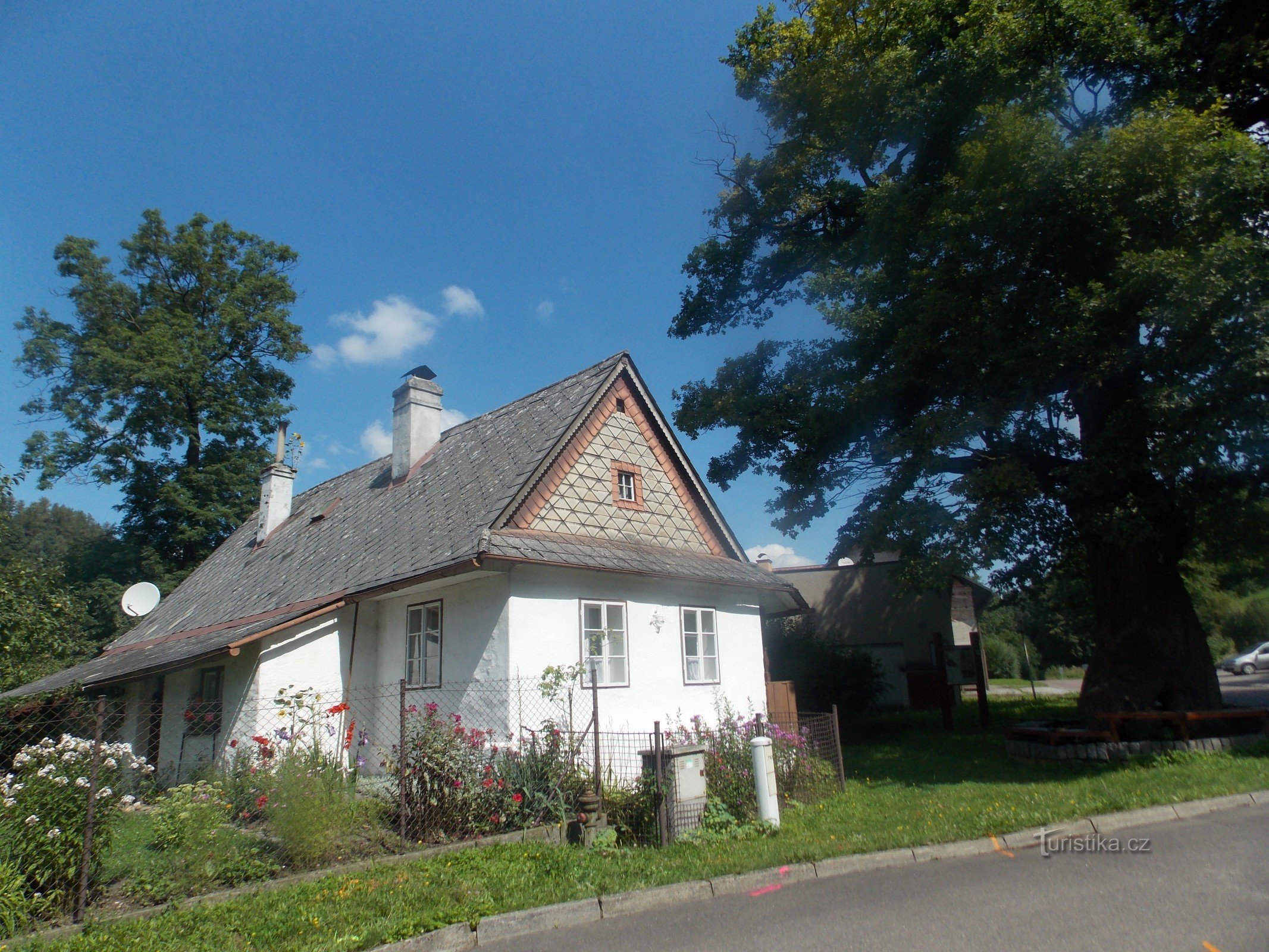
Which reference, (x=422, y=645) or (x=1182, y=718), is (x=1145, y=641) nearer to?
(x=1182, y=718)

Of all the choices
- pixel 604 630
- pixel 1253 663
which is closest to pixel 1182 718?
pixel 604 630

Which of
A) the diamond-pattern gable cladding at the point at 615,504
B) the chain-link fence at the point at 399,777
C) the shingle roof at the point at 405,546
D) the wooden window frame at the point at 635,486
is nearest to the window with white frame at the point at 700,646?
the shingle roof at the point at 405,546

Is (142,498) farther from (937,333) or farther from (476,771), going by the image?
(937,333)

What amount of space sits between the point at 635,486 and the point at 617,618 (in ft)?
10.1

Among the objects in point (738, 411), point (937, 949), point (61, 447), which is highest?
point (61, 447)

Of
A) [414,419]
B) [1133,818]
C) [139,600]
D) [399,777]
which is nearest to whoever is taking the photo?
[1133,818]

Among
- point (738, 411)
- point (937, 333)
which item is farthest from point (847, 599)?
point (937, 333)

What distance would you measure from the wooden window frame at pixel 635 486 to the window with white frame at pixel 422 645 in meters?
3.79

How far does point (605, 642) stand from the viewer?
1234 cm

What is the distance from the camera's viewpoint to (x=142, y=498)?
29359 mm

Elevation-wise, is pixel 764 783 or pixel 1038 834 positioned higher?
pixel 764 783

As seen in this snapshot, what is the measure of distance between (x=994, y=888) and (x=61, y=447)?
32490 mm

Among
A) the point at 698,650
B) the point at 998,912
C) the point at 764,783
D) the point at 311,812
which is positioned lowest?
the point at 998,912

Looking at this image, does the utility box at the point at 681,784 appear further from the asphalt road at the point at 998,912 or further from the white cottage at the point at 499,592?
the white cottage at the point at 499,592
